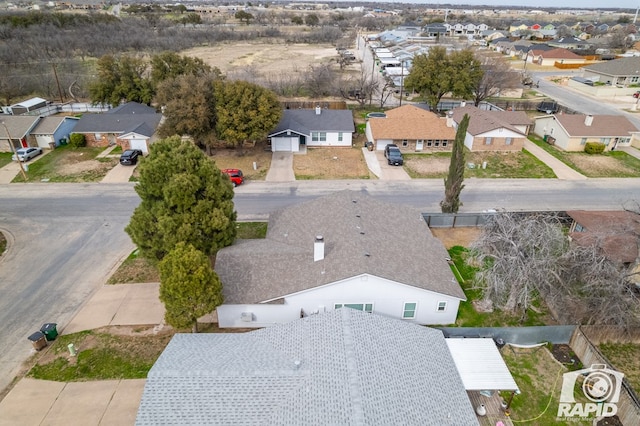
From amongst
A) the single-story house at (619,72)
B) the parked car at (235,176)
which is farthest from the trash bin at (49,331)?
the single-story house at (619,72)

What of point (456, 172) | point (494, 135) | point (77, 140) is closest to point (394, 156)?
point (494, 135)

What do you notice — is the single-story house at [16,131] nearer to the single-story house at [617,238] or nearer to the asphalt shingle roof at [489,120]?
the asphalt shingle roof at [489,120]

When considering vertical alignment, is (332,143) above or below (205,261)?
below

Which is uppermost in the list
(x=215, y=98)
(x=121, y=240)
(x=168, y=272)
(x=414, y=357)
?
(x=215, y=98)

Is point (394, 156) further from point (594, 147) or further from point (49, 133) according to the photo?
point (49, 133)

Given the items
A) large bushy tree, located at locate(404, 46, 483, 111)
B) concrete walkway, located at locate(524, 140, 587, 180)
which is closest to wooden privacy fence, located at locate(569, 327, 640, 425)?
concrete walkway, located at locate(524, 140, 587, 180)

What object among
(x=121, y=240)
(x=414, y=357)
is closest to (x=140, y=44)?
(x=121, y=240)

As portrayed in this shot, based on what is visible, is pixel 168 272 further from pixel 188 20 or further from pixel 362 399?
pixel 188 20
